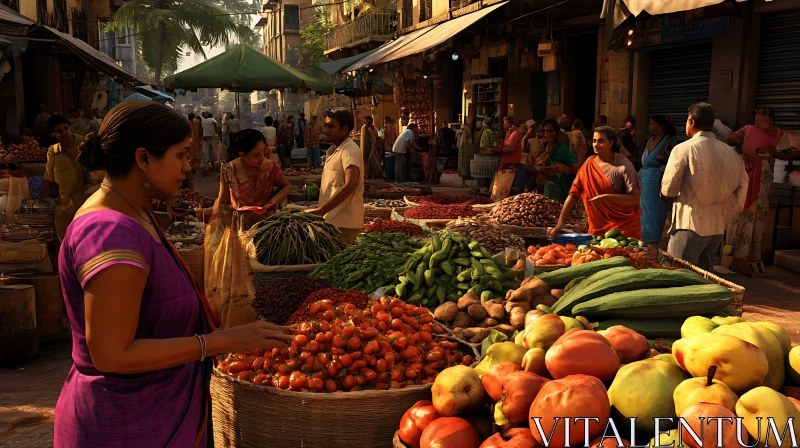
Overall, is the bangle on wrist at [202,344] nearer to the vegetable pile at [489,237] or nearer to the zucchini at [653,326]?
the zucchini at [653,326]

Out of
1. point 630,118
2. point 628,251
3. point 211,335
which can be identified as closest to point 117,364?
point 211,335

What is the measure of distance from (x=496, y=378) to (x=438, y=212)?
578 centimetres

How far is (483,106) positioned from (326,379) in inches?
655

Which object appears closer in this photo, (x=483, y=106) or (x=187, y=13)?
(x=483, y=106)

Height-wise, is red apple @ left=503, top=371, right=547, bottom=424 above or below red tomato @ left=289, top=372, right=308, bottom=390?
above

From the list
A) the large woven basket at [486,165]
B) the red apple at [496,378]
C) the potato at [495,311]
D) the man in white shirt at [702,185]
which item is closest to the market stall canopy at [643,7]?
the man in white shirt at [702,185]

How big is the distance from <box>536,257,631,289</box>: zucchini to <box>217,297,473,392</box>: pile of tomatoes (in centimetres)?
82

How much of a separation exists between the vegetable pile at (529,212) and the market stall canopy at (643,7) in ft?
6.28

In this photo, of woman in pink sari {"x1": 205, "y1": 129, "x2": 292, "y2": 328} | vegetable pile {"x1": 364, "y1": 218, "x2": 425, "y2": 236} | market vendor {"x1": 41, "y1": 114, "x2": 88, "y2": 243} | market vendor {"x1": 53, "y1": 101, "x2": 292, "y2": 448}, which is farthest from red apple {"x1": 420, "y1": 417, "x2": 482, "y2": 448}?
market vendor {"x1": 41, "y1": 114, "x2": 88, "y2": 243}

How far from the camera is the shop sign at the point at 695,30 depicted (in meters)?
9.26

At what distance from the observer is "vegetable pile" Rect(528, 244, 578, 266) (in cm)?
495

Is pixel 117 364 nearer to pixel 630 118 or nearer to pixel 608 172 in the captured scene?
pixel 608 172

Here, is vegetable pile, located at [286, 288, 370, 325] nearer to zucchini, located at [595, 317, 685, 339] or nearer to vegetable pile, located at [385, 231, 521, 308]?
vegetable pile, located at [385, 231, 521, 308]

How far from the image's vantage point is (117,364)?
1866 mm
